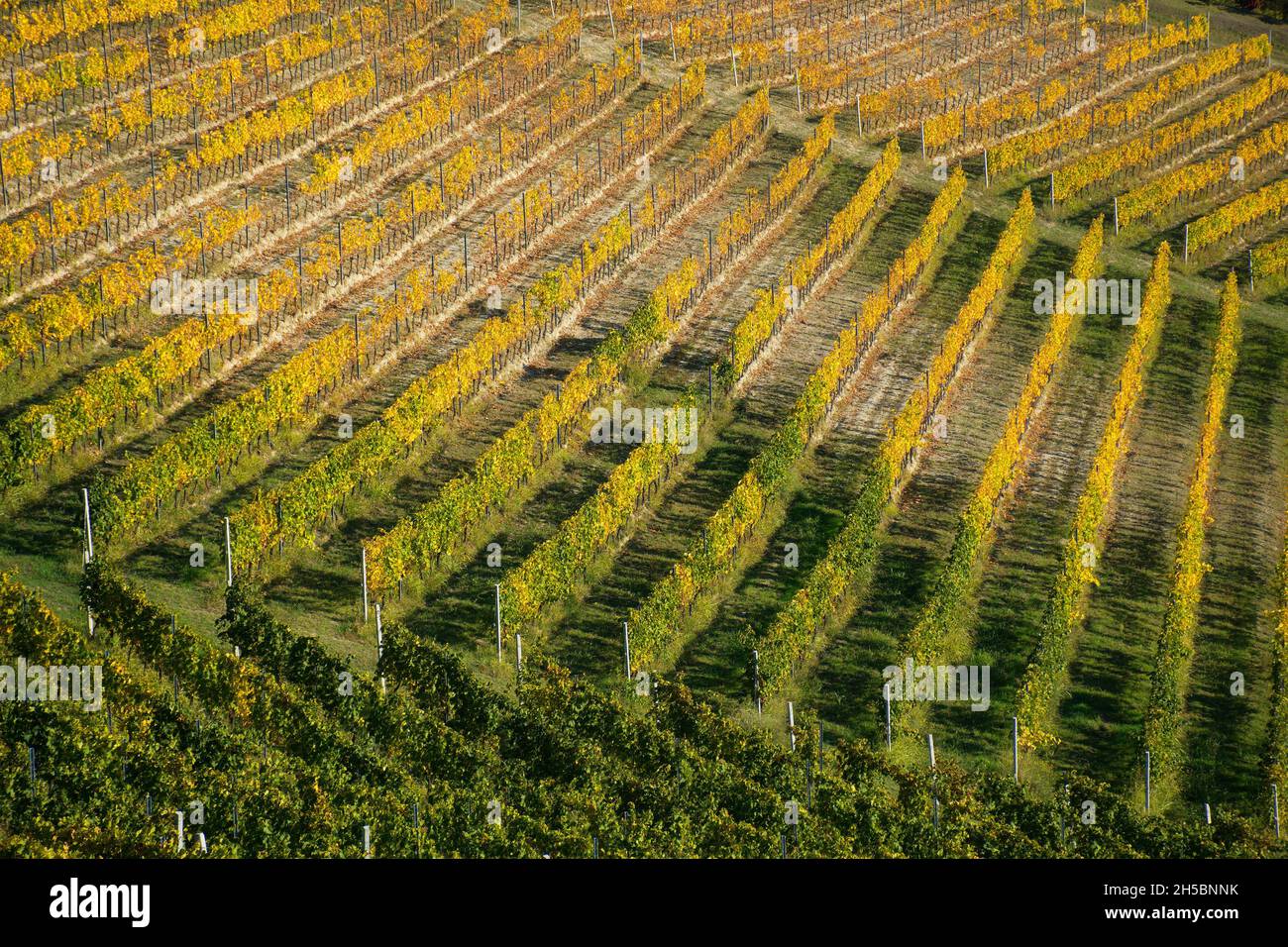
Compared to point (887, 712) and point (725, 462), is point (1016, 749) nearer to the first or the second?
point (887, 712)

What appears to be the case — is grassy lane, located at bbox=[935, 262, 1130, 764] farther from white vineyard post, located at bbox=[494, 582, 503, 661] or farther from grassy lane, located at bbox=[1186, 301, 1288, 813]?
white vineyard post, located at bbox=[494, 582, 503, 661]

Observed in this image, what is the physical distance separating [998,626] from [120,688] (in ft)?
63.3

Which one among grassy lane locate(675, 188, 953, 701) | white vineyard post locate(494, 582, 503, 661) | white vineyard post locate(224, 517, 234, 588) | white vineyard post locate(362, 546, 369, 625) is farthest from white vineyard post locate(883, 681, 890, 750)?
white vineyard post locate(224, 517, 234, 588)

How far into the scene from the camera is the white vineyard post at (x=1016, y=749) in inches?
1393

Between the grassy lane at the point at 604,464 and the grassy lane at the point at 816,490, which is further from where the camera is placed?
the grassy lane at the point at 816,490

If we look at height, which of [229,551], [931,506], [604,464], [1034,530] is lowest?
[1034,530]

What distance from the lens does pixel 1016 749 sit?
35.1m

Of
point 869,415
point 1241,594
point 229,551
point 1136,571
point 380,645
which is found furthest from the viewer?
point 869,415

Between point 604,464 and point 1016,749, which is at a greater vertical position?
point 604,464

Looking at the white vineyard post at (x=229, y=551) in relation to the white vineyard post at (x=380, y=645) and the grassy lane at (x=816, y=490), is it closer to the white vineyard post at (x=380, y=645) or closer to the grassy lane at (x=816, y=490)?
the white vineyard post at (x=380, y=645)

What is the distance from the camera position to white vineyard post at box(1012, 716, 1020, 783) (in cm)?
3538

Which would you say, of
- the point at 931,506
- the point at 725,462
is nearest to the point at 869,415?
the point at 931,506

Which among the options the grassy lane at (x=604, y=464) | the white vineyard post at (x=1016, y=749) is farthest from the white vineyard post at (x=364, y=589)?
the white vineyard post at (x=1016, y=749)

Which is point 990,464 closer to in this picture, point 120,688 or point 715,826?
point 715,826
